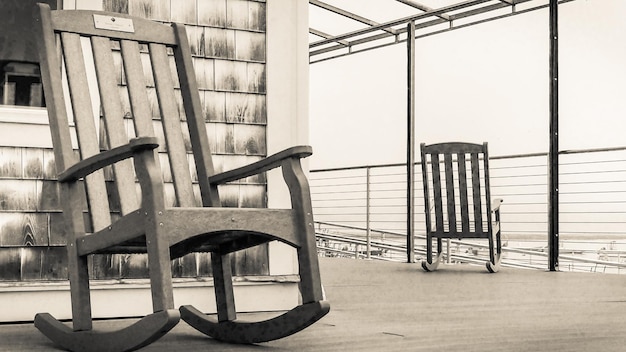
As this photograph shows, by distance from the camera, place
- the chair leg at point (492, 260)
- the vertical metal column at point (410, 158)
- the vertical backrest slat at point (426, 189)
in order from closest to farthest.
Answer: the chair leg at point (492, 260) < the vertical backrest slat at point (426, 189) < the vertical metal column at point (410, 158)

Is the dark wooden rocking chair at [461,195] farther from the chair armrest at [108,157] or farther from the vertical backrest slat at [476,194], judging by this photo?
the chair armrest at [108,157]

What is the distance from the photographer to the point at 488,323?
265 centimetres

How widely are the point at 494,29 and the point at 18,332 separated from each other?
7.71 meters

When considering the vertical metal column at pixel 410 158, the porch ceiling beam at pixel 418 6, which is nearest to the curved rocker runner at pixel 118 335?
the vertical metal column at pixel 410 158

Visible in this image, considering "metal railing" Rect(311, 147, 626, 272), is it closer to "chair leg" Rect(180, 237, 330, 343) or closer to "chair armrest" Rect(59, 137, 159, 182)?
"chair leg" Rect(180, 237, 330, 343)

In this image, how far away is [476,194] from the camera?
5.44 meters

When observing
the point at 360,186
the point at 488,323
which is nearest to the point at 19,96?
the point at 488,323

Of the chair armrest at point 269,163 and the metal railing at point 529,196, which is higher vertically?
the chair armrest at point 269,163

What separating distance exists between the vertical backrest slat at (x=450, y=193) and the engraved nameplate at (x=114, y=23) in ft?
11.2

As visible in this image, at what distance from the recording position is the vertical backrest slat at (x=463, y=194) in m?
5.46

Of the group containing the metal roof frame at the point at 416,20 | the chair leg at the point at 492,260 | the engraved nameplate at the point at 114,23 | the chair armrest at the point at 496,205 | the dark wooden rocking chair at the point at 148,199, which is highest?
the metal roof frame at the point at 416,20

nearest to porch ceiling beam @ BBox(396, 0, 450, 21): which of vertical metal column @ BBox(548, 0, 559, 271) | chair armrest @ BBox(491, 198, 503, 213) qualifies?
vertical metal column @ BBox(548, 0, 559, 271)

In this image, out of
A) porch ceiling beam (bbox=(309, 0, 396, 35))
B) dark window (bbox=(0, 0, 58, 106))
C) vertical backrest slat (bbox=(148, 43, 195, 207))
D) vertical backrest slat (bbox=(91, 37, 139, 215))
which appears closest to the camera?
vertical backrest slat (bbox=(91, 37, 139, 215))

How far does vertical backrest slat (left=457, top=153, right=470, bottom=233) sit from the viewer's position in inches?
215
